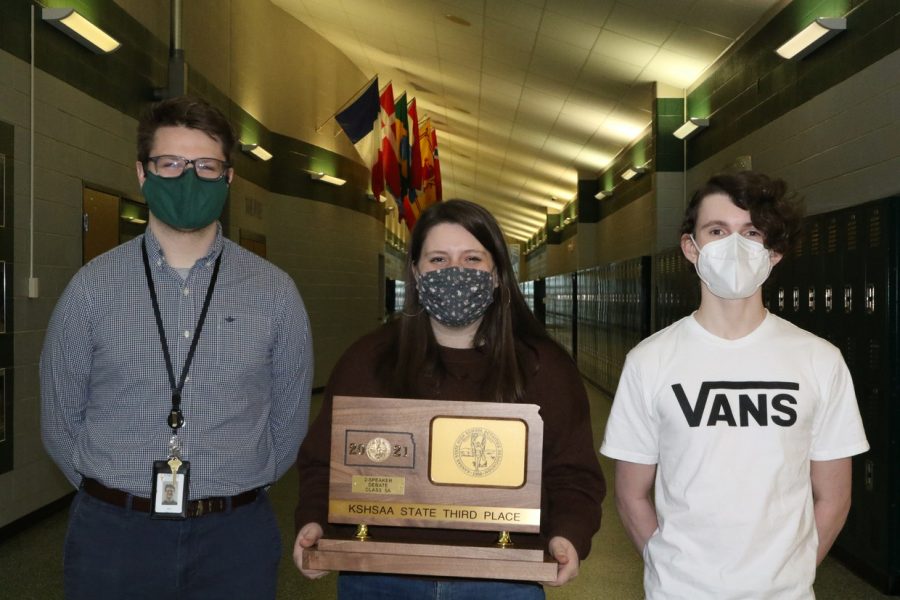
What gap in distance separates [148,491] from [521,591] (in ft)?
2.47

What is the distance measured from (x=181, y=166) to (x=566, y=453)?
99cm

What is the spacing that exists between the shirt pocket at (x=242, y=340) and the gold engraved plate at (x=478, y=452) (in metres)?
0.48

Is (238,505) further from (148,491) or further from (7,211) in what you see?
(7,211)

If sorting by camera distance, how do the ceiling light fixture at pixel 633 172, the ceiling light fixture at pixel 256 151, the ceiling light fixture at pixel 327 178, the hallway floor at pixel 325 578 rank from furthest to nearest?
the ceiling light fixture at pixel 633 172
the ceiling light fixture at pixel 327 178
the ceiling light fixture at pixel 256 151
the hallway floor at pixel 325 578

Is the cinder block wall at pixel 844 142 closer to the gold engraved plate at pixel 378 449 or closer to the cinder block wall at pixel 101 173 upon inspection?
the gold engraved plate at pixel 378 449

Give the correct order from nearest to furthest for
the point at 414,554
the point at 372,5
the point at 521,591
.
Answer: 1. the point at 414,554
2. the point at 521,591
3. the point at 372,5

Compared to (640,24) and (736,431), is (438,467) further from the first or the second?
(640,24)

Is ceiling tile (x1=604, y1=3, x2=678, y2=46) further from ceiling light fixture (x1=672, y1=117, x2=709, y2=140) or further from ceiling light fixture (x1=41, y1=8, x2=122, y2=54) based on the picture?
ceiling light fixture (x1=41, y1=8, x2=122, y2=54)

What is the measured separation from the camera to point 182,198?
182 cm

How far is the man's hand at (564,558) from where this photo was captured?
156 cm

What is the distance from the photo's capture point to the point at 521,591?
1.65 meters

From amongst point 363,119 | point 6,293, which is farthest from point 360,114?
point 6,293

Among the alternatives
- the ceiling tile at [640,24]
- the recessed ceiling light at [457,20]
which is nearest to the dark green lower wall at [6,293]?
the ceiling tile at [640,24]

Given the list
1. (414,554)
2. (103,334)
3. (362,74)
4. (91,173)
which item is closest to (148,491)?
(103,334)
